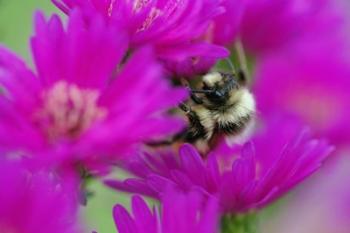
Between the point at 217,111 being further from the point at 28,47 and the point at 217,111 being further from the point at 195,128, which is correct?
the point at 28,47

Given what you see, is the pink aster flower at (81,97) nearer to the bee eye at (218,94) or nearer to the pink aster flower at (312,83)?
the bee eye at (218,94)

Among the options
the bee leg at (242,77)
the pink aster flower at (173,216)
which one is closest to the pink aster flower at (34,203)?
the pink aster flower at (173,216)

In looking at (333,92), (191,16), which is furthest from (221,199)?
(333,92)

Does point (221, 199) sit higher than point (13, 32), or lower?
lower

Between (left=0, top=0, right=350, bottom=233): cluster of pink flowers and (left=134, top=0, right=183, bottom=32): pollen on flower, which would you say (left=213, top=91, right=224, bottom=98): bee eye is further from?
(left=134, top=0, right=183, bottom=32): pollen on flower

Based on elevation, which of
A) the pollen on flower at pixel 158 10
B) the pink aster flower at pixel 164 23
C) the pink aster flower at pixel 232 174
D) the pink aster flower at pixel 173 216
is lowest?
the pink aster flower at pixel 173 216

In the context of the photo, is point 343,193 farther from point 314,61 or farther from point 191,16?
point 191,16

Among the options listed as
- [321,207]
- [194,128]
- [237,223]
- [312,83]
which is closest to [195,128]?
[194,128]
